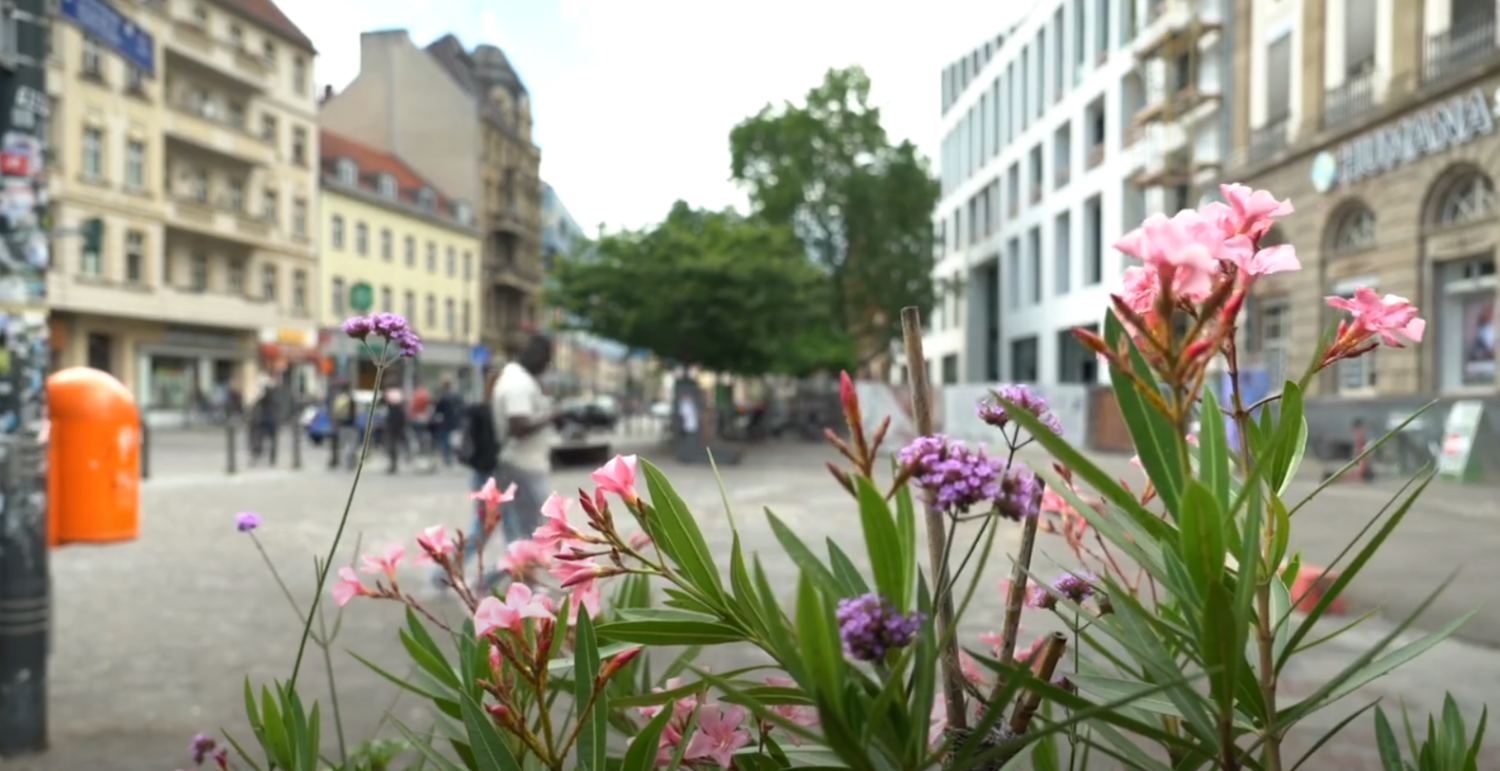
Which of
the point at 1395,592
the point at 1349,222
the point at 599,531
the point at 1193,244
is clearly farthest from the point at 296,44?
the point at 1349,222

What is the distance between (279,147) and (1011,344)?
82.0ft

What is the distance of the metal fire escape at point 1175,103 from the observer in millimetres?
22969

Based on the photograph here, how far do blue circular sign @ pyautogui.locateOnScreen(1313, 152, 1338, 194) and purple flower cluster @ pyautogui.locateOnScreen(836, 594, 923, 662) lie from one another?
20729 mm

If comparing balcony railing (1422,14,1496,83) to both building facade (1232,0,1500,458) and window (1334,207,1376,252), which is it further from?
window (1334,207,1376,252)

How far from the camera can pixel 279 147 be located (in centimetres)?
3369

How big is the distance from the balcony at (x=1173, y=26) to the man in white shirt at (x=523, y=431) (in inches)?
842

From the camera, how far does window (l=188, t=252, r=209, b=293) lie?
32.6 m

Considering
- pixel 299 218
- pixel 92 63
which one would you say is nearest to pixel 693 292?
pixel 92 63

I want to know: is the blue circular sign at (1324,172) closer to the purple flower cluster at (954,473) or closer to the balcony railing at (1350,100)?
the balcony railing at (1350,100)

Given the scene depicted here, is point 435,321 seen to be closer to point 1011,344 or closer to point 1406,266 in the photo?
Answer: point 1011,344

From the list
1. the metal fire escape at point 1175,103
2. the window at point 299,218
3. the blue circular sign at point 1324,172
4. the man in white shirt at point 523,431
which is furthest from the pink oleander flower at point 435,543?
the window at point 299,218

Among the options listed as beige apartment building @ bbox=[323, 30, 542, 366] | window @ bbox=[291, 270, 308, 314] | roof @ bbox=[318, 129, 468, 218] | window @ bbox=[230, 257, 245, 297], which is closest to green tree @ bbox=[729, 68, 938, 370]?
beige apartment building @ bbox=[323, 30, 542, 366]

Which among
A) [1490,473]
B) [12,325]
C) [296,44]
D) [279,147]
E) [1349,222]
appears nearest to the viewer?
[296,44]

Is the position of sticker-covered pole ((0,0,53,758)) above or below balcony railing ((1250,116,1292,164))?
below
